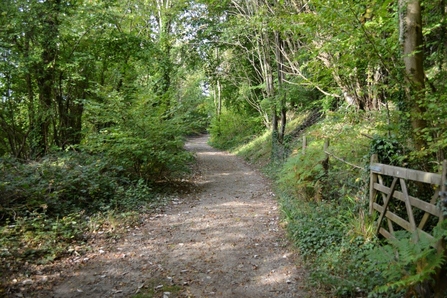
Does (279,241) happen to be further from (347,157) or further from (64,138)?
(64,138)

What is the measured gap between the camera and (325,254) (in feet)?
16.6

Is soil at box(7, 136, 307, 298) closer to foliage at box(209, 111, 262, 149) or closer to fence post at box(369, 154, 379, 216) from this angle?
fence post at box(369, 154, 379, 216)

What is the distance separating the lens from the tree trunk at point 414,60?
16.0 feet

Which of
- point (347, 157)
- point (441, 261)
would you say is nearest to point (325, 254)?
point (441, 261)

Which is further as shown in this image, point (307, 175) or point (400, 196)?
point (307, 175)

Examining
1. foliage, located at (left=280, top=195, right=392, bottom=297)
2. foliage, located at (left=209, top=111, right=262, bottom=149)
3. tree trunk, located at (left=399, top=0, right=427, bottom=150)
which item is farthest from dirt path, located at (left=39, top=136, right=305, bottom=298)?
foliage, located at (left=209, top=111, right=262, bottom=149)

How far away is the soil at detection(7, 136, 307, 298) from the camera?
4496mm

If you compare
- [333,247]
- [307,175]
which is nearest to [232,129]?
[307,175]

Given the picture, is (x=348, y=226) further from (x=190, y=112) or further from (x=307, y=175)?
(x=190, y=112)

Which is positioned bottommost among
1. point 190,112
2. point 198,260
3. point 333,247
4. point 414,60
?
point 198,260

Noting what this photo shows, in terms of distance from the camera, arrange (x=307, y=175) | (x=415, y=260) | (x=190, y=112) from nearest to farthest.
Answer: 1. (x=415, y=260)
2. (x=307, y=175)
3. (x=190, y=112)

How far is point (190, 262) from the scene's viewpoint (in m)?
5.44

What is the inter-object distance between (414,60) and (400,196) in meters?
2.27

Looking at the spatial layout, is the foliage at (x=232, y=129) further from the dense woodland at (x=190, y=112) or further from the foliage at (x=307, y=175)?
the foliage at (x=307, y=175)
